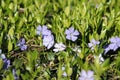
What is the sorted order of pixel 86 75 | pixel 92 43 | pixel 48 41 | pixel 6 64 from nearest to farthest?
pixel 86 75
pixel 6 64
pixel 92 43
pixel 48 41

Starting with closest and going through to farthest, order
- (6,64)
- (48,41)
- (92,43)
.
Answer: (6,64), (92,43), (48,41)

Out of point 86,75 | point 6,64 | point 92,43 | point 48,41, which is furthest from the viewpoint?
point 48,41

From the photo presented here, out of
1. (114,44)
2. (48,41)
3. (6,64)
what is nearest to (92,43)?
(114,44)

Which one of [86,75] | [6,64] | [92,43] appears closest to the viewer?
[86,75]

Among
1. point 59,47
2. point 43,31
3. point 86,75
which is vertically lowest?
point 86,75

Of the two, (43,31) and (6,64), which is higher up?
(43,31)

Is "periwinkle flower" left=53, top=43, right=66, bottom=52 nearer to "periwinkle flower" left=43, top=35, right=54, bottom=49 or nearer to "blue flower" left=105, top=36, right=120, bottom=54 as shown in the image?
"periwinkle flower" left=43, top=35, right=54, bottom=49

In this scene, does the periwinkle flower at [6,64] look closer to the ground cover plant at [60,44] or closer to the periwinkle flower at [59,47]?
the ground cover plant at [60,44]

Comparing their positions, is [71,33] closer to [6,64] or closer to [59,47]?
[59,47]

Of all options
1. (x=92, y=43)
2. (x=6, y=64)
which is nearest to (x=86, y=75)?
(x=92, y=43)

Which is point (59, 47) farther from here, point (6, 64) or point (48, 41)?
point (6, 64)

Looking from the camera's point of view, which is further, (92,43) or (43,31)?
(43,31)
